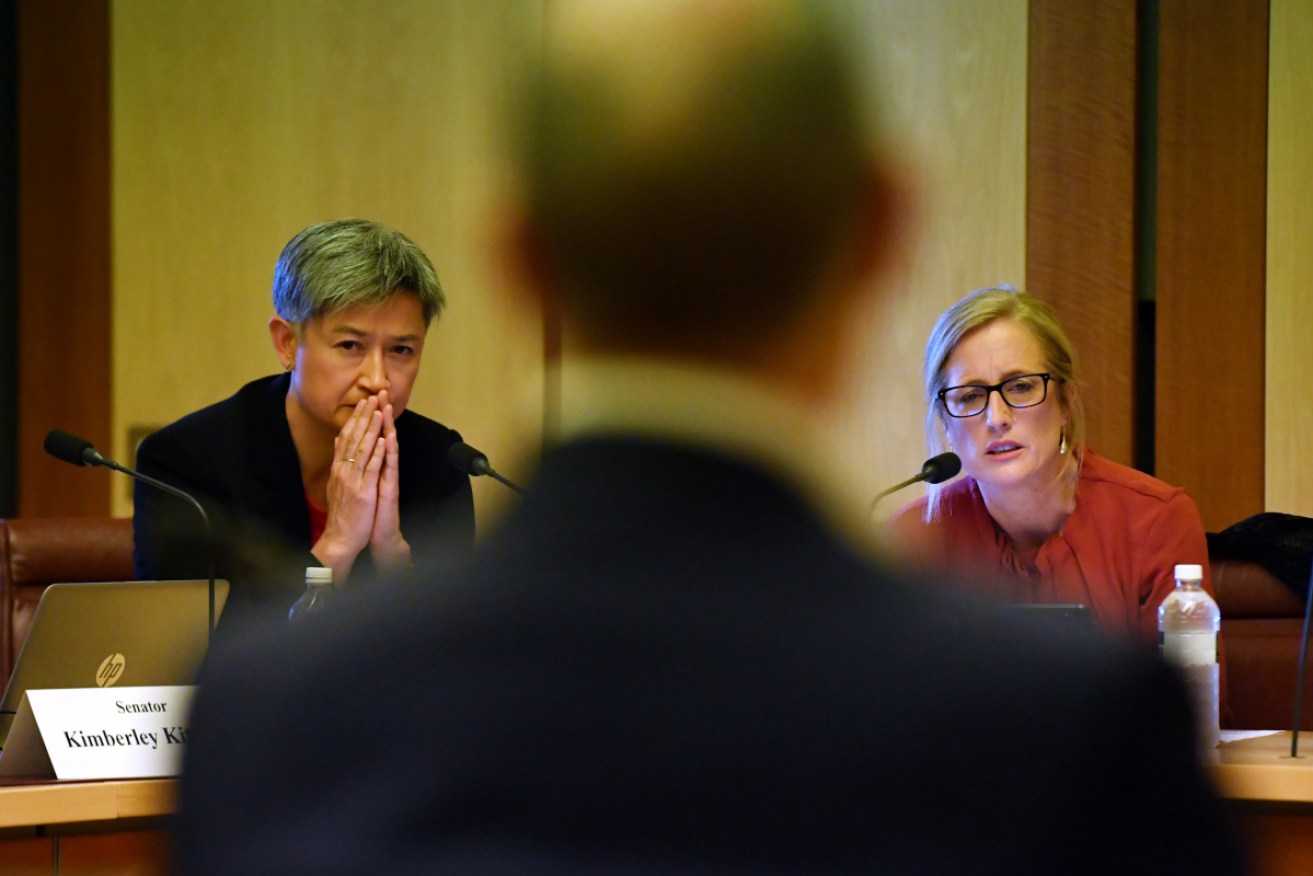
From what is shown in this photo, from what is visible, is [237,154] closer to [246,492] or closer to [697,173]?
[246,492]

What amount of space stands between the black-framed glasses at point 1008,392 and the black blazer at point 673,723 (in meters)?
1.94

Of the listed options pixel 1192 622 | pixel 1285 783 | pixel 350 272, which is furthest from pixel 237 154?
pixel 1285 783

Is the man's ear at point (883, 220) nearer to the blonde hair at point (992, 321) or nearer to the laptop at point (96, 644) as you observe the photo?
the laptop at point (96, 644)

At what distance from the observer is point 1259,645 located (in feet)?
7.21

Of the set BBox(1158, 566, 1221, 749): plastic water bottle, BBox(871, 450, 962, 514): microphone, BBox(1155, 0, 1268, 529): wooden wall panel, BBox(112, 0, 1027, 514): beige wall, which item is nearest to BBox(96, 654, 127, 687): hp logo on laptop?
BBox(871, 450, 962, 514): microphone

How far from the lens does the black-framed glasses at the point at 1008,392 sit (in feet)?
7.34

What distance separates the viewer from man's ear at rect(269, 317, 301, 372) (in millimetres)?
2236

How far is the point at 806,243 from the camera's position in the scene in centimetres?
30

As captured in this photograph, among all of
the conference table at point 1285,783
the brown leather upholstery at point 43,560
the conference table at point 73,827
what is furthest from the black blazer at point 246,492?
the conference table at point 1285,783

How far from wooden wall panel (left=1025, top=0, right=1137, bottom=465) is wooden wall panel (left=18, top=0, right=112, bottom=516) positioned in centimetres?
237

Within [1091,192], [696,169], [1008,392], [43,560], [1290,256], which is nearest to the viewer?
[696,169]

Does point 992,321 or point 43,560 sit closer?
point 992,321

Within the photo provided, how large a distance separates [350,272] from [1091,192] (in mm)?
1854

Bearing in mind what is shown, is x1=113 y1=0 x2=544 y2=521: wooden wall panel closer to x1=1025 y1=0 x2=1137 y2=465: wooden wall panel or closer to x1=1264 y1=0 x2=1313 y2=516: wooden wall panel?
x1=1025 y1=0 x2=1137 y2=465: wooden wall panel
